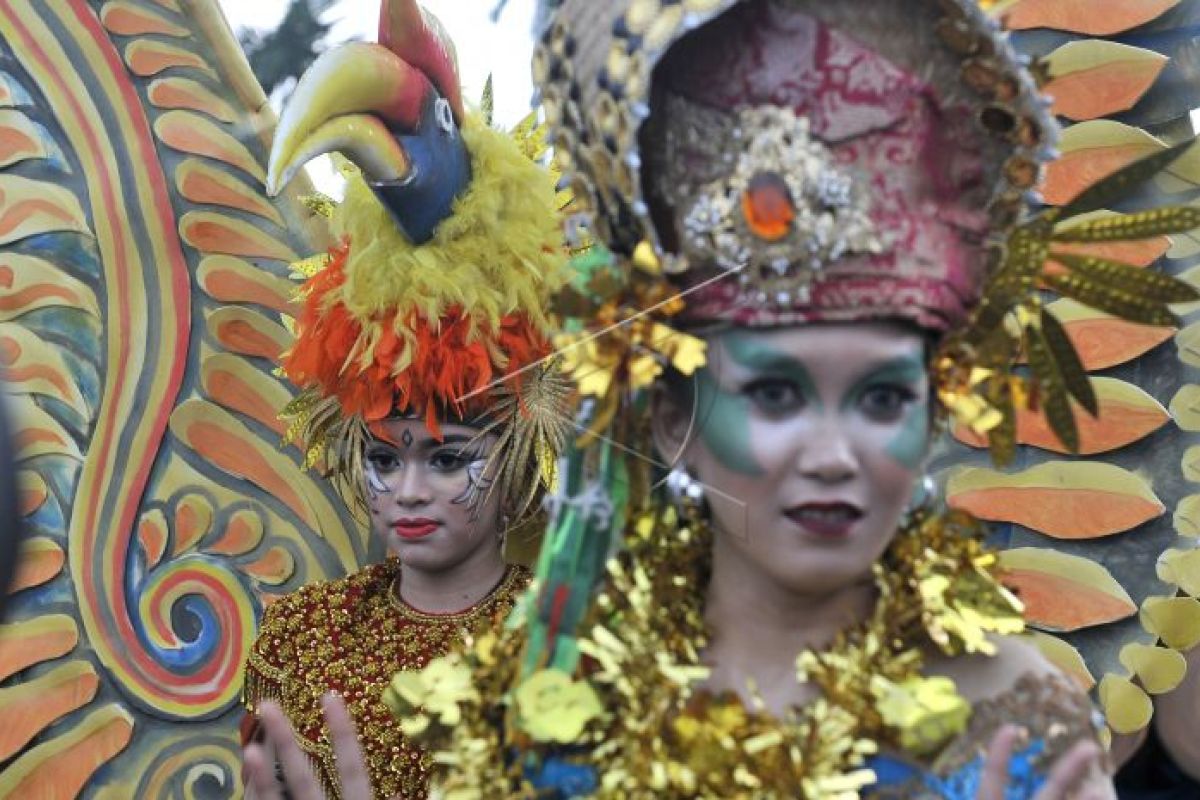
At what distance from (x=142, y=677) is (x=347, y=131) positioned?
1603 millimetres

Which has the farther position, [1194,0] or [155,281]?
[155,281]

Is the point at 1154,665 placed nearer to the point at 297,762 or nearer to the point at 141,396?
the point at 297,762

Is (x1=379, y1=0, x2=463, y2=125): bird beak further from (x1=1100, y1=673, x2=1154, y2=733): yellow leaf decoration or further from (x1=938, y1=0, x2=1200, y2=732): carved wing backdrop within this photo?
(x1=1100, y1=673, x2=1154, y2=733): yellow leaf decoration

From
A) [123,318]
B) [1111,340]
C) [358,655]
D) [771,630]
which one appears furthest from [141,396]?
[771,630]

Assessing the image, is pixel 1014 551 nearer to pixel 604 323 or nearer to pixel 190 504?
pixel 604 323

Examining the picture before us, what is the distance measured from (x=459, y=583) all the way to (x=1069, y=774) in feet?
6.33

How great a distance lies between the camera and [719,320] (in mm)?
2150

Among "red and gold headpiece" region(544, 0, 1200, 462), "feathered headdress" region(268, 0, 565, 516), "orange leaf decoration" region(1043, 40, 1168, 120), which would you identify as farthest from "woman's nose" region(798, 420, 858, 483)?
"feathered headdress" region(268, 0, 565, 516)

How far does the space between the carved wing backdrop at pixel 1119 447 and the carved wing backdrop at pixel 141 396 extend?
5.88 feet

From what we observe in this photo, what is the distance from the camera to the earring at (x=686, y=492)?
7.23 feet

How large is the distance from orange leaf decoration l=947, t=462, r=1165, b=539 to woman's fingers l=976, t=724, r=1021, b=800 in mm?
1260

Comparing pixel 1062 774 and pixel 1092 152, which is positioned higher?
pixel 1092 152

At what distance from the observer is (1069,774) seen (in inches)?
75.4

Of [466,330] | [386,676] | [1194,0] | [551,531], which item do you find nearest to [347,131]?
[466,330]
